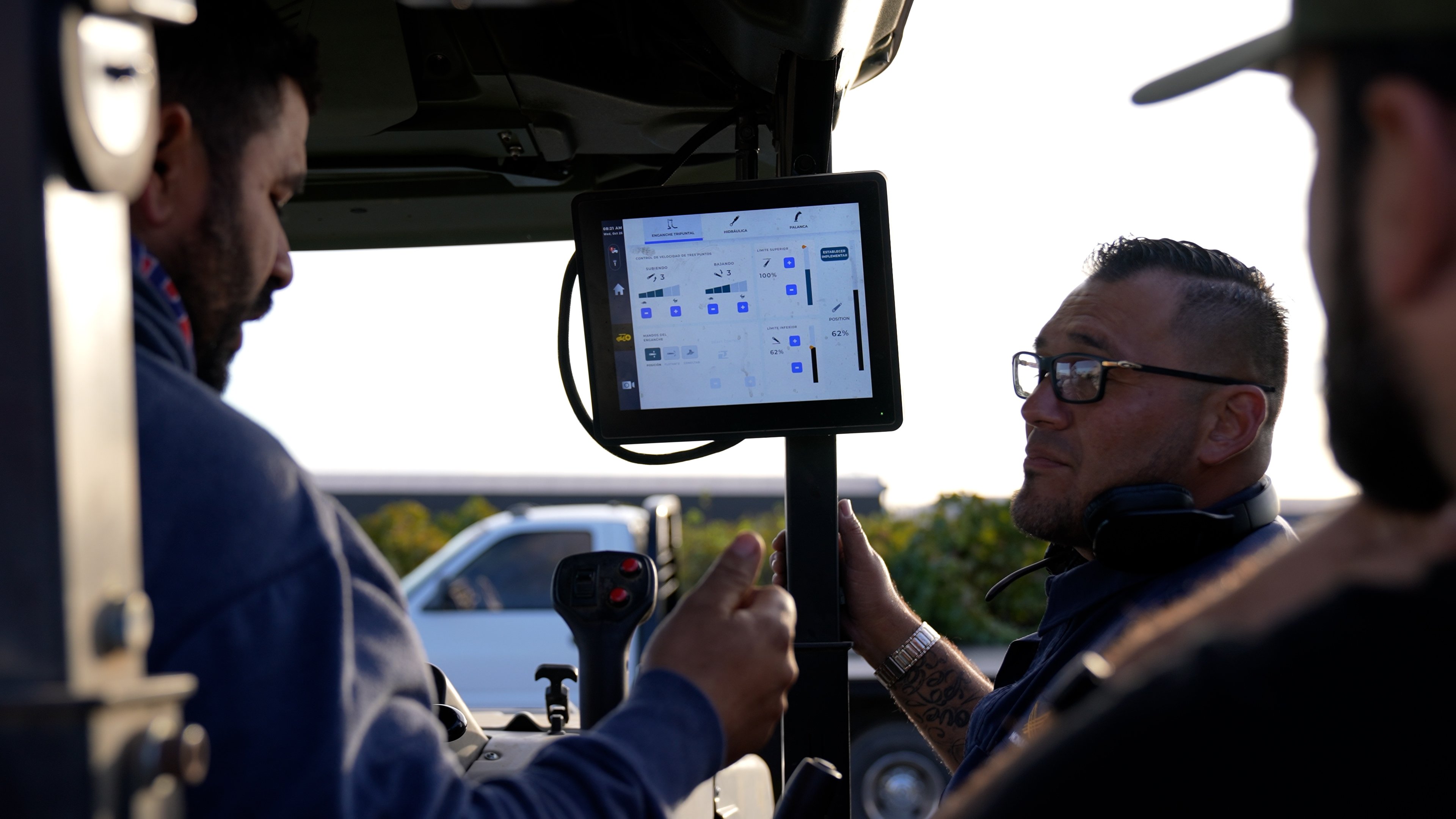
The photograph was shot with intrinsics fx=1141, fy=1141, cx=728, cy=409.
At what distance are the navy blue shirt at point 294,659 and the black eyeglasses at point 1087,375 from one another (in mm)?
1661

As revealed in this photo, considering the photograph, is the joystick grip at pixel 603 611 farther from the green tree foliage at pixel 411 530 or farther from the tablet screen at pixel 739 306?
the green tree foliage at pixel 411 530

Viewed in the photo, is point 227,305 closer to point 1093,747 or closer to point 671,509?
point 1093,747

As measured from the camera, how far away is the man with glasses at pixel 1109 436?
253 centimetres

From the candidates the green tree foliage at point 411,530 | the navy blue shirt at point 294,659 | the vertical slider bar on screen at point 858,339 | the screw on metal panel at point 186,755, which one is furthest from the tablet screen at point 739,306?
the green tree foliage at point 411,530

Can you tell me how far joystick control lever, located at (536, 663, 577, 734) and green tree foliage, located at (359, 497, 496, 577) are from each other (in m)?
10.4

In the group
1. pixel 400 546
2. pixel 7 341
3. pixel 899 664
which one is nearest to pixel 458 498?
pixel 400 546

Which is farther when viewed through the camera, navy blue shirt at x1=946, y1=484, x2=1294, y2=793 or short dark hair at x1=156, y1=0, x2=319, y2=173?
navy blue shirt at x1=946, y1=484, x2=1294, y2=793

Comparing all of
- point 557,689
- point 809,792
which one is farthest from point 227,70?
point 557,689

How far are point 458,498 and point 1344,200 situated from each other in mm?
20497

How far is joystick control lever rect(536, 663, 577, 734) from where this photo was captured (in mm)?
2512

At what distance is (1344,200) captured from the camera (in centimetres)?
81

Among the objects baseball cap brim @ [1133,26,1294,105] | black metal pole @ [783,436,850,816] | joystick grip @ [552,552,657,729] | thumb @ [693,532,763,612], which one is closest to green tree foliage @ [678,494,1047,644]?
black metal pole @ [783,436,850,816]

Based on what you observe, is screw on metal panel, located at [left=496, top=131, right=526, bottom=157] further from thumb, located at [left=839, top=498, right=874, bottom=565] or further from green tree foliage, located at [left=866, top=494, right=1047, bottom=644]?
green tree foliage, located at [left=866, top=494, right=1047, bottom=644]

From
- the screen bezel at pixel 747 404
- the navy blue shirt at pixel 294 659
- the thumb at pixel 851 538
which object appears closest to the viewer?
the navy blue shirt at pixel 294 659
